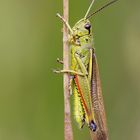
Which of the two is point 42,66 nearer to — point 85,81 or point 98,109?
point 85,81

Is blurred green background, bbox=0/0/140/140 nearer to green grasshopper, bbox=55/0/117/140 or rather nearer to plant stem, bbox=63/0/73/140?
green grasshopper, bbox=55/0/117/140

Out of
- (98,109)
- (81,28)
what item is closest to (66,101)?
(98,109)

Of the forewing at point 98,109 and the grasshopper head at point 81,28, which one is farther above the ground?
the grasshopper head at point 81,28

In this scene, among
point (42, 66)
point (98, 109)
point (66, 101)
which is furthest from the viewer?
point (42, 66)

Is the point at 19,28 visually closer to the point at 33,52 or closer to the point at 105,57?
the point at 33,52

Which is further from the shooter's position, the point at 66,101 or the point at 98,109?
the point at 98,109

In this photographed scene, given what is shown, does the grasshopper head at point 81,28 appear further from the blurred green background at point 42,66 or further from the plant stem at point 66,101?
the plant stem at point 66,101

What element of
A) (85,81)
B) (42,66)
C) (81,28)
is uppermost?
(81,28)

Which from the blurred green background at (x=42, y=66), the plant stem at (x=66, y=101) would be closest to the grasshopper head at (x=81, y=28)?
the blurred green background at (x=42, y=66)
